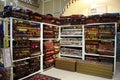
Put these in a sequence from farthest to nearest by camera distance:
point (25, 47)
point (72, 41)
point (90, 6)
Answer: point (90, 6)
point (72, 41)
point (25, 47)

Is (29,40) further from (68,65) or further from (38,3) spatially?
(38,3)

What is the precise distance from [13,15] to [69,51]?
88.7 inches

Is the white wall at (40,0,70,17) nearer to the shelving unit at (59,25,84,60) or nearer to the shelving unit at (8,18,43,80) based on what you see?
the shelving unit at (59,25,84,60)

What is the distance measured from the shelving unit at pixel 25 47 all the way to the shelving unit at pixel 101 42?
154 centimetres

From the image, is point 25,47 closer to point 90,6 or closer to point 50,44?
point 50,44

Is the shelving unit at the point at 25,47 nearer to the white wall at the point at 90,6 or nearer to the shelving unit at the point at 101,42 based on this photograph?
the shelving unit at the point at 101,42

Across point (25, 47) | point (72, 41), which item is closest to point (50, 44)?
point (72, 41)

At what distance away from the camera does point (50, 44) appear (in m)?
3.79

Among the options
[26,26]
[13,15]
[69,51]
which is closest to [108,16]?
[69,51]

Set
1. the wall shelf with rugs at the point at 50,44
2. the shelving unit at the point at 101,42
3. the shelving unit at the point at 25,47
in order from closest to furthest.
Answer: the shelving unit at the point at 25,47 < the shelving unit at the point at 101,42 < the wall shelf with rugs at the point at 50,44

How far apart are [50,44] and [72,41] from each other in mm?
777

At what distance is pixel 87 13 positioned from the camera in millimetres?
4195

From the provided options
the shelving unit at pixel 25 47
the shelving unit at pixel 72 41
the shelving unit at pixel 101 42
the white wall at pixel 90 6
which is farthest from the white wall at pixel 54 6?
the shelving unit at pixel 25 47

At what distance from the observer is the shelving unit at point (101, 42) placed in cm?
334
